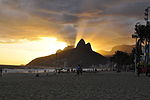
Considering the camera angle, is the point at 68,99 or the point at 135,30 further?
the point at 135,30

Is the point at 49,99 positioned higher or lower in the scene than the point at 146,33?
lower

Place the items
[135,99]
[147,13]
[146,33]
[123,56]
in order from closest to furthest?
[135,99] → [147,13] → [146,33] → [123,56]

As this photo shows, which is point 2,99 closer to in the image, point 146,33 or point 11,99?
point 11,99

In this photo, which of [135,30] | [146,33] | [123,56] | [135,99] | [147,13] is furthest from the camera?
[123,56]

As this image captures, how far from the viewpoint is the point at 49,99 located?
13.8m

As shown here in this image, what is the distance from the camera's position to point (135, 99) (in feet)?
45.2

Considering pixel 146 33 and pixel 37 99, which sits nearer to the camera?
pixel 37 99

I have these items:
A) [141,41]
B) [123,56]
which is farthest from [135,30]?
[123,56]

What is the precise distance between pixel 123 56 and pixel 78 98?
14755 cm

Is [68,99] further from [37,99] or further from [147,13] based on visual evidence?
[147,13]

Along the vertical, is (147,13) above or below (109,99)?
above

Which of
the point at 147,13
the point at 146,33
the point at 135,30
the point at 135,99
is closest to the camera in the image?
the point at 135,99

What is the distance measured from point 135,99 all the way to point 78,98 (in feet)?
9.48

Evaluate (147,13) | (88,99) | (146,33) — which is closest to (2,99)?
(88,99)
